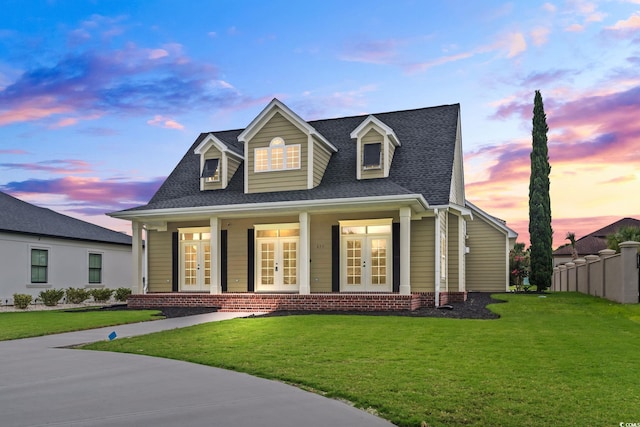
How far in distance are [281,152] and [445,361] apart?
14.3m

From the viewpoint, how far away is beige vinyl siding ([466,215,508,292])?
27859 millimetres

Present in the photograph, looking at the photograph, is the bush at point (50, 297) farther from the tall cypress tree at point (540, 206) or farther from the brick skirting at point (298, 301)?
the tall cypress tree at point (540, 206)

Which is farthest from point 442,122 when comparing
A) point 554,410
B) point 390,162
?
point 554,410

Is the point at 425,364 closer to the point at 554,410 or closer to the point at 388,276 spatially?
the point at 554,410

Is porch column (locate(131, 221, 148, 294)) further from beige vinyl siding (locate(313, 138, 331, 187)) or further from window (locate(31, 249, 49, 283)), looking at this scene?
beige vinyl siding (locate(313, 138, 331, 187))

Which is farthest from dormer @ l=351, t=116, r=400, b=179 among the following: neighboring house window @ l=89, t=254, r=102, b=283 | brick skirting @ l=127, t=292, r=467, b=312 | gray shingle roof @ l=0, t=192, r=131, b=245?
neighboring house window @ l=89, t=254, r=102, b=283

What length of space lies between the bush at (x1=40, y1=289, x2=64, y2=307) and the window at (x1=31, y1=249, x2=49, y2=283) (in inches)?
45.0

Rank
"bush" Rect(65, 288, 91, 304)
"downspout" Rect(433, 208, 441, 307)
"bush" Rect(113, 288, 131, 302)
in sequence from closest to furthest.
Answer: "downspout" Rect(433, 208, 441, 307) → "bush" Rect(65, 288, 91, 304) → "bush" Rect(113, 288, 131, 302)

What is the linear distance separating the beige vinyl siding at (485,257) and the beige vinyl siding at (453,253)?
24.1ft

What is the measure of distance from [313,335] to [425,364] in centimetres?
364

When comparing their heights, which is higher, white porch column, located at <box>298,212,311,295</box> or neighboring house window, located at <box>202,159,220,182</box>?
neighboring house window, located at <box>202,159,220,182</box>

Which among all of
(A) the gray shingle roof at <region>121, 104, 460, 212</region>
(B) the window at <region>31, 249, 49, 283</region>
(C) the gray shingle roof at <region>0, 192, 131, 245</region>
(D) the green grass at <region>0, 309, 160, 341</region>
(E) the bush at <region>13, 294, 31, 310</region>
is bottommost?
(E) the bush at <region>13, 294, 31, 310</region>

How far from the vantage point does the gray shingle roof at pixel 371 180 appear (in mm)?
19312

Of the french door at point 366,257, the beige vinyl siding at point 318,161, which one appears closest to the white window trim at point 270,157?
the beige vinyl siding at point 318,161
